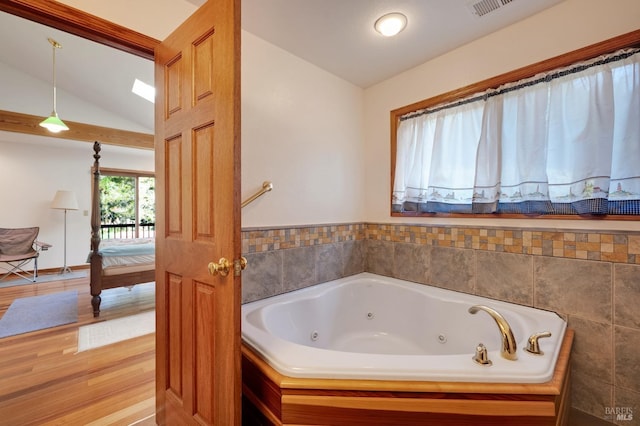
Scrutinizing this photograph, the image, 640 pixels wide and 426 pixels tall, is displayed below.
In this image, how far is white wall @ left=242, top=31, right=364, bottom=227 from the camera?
178cm

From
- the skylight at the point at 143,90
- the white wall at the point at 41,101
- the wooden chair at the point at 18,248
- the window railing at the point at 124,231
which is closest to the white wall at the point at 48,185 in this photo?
the wooden chair at the point at 18,248

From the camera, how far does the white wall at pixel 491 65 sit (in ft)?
4.50

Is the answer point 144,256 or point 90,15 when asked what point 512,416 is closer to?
point 90,15

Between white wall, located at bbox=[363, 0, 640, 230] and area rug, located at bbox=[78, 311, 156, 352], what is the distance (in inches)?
97.6

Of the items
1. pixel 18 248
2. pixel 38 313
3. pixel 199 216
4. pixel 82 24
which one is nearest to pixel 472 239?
pixel 199 216

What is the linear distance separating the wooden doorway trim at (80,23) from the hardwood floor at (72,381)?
200 centimetres

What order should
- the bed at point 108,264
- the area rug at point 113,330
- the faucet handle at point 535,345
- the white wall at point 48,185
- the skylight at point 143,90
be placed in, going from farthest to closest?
the white wall at point 48,185 → the skylight at point 143,90 → the bed at point 108,264 → the area rug at point 113,330 → the faucet handle at point 535,345

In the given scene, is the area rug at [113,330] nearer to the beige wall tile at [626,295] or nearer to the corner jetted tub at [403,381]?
A: the corner jetted tub at [403,381]

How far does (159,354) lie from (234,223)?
3.18 ft

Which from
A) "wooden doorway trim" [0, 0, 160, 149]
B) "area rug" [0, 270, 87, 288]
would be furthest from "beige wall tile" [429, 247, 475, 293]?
"area rug" [0, 270, 87, 288]

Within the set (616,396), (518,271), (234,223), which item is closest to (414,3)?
(234,223)

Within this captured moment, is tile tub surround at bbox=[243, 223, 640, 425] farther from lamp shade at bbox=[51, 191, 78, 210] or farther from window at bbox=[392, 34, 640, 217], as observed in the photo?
lamp shade at bbox=[51, 191, 78, 210]

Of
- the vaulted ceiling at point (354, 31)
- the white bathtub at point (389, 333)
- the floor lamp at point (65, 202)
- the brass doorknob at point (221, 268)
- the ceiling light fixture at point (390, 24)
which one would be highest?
the vaulted ceiling at point (354, 31)

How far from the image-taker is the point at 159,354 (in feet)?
4.52
